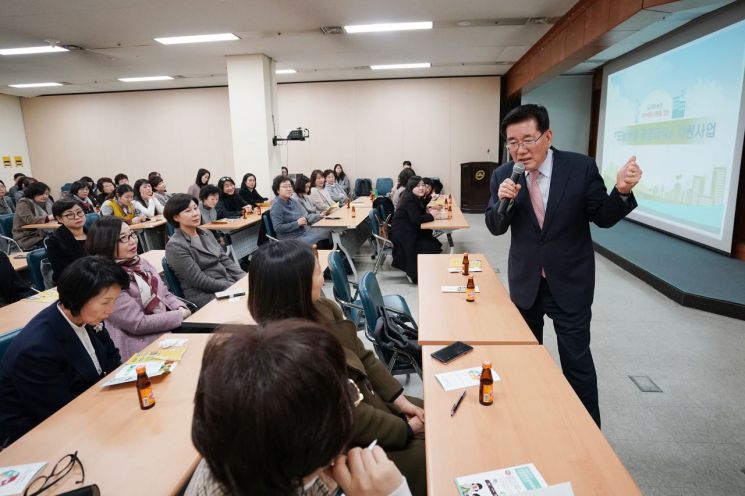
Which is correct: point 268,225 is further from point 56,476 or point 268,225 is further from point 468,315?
point 56,476

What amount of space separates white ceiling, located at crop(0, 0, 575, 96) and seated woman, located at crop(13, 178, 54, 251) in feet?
7.06

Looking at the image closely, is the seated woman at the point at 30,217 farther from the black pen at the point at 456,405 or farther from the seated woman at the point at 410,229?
the black pen at the point at 456,405

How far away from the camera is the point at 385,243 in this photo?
5.77m

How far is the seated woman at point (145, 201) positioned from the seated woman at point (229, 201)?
3.85 ft

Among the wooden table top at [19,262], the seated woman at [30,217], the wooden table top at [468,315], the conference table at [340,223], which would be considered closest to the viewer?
the wooden table top at [468,315]

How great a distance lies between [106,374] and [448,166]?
1048 cm

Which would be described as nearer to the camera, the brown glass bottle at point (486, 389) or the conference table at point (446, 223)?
the brown glass bottle at point (486, 389)

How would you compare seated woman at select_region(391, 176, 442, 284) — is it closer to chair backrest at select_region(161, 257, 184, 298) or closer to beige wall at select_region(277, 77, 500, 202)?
chair backrest at select_region(161, 257, 184, 298)

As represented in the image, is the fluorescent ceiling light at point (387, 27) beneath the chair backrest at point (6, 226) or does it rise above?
above

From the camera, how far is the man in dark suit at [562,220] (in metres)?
2.17

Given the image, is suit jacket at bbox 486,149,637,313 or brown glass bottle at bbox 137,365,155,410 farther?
suit jacket at bbox 486,149,637,313

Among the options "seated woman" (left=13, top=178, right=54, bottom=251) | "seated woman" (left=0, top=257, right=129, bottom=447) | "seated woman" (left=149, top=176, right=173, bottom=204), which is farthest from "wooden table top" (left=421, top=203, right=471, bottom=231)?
"seated woman" (left=13, top=178, right=54, bottom=251)

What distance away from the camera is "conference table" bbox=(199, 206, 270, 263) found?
576 centimetres

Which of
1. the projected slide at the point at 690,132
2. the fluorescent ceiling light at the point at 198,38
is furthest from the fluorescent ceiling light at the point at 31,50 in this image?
the projected slide at the point at 690,132
